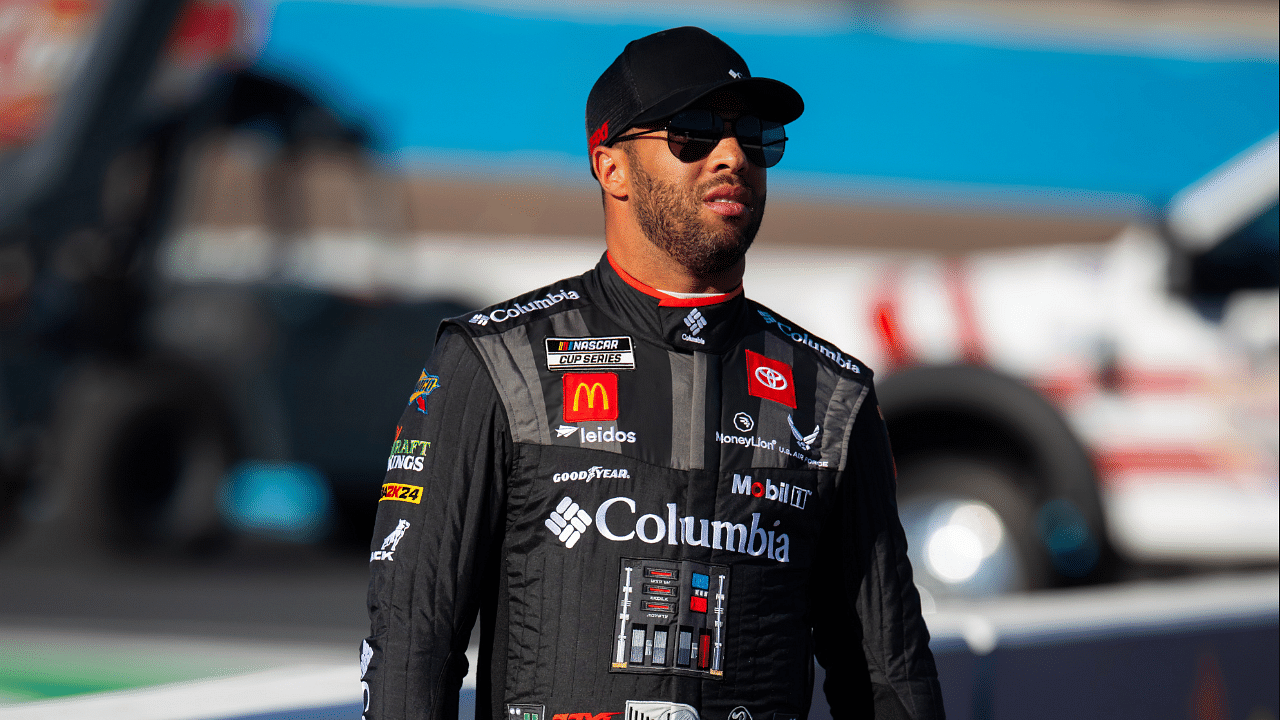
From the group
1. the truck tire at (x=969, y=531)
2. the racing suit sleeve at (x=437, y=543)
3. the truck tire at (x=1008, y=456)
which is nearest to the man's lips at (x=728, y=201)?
the racing suit sleeve at (x=437, y=543)

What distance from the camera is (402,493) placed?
5.95 ft

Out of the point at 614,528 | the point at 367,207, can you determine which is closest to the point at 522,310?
the point at 614,528

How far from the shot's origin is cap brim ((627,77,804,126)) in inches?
72.7

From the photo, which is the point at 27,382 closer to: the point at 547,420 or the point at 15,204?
the point at 15,204

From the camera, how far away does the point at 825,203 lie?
836 cm

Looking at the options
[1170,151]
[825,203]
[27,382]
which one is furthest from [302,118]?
[1170,151]

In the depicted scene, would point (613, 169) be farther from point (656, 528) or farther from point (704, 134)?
point (656, 528)

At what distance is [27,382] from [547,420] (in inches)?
296

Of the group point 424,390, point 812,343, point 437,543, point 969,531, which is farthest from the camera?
point 969,531

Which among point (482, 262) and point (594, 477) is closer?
point (594, 477)

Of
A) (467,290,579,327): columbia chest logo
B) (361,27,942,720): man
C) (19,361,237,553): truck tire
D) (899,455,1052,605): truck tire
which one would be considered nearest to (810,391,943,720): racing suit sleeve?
(361,27,942,720): man

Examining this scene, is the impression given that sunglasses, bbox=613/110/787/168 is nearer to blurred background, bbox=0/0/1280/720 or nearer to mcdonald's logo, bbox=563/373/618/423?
mcdonald's logo, bbox=563/373/618/423

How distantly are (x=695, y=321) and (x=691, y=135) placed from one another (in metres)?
0.25

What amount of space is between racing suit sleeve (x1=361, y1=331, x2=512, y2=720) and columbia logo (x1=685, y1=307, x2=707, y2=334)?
0.94 ft
